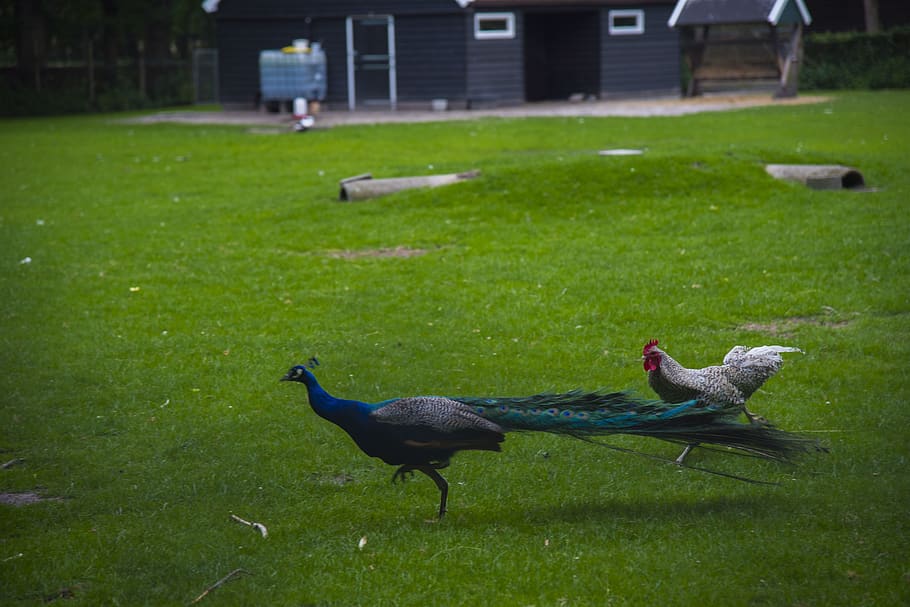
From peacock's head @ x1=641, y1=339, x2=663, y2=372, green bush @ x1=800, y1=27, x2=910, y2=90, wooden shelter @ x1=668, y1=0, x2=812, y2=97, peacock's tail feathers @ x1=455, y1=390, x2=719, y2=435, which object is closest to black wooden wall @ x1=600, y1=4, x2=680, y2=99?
wooden shelter @ x1=668, y1=0, x2=812, y2=97

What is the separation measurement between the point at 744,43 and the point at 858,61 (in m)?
7.29

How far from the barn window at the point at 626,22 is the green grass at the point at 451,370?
18.2 m

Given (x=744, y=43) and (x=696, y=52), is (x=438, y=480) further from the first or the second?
(x=696, y=52)

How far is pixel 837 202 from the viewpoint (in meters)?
14.7

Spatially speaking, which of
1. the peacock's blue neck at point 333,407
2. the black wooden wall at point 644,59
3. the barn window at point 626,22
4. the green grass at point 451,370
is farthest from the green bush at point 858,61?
the peacock's blue neck at point 333,407

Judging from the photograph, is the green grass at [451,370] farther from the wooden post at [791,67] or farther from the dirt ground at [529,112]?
the wooden post at [791,67]

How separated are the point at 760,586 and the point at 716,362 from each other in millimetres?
3633

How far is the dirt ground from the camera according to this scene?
3073 cm

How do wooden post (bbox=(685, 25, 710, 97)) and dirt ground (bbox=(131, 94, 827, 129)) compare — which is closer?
dirt ground (bbox=(131, 94, 827, 129))

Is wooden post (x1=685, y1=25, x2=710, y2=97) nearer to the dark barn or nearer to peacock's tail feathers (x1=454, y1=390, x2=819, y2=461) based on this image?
the dark barn

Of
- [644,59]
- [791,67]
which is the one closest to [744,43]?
[791,67]

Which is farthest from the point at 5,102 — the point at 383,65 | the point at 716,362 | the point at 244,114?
the point at 716,362

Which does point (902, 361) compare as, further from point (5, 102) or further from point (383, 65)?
point (5, 102)

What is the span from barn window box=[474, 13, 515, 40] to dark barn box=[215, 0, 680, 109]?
1.3 inches
